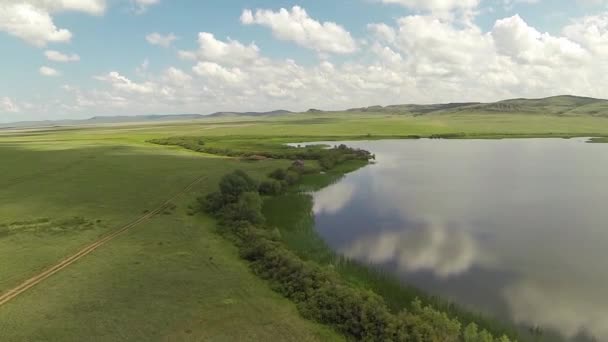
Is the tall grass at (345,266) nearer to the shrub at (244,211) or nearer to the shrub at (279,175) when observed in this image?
the shrub at (244,211)

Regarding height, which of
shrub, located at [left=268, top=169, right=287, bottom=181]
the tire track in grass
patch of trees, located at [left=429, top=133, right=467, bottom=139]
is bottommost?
the tire track in grass

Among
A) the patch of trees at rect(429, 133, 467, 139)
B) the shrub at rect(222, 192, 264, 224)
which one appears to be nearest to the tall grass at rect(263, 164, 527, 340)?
the shrub at rect(222, 192, 264, 224)

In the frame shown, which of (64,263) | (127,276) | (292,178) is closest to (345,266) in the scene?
(127,276)

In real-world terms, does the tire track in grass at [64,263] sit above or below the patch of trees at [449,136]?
below

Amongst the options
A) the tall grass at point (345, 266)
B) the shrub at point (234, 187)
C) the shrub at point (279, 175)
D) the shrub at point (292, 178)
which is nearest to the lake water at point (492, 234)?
the tall grass at point (345, 266)

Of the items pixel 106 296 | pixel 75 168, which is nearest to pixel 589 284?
pixel 106 296

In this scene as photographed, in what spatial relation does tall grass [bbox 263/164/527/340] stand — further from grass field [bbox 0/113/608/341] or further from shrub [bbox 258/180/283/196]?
grass field [bbox 0/113/608/341]
